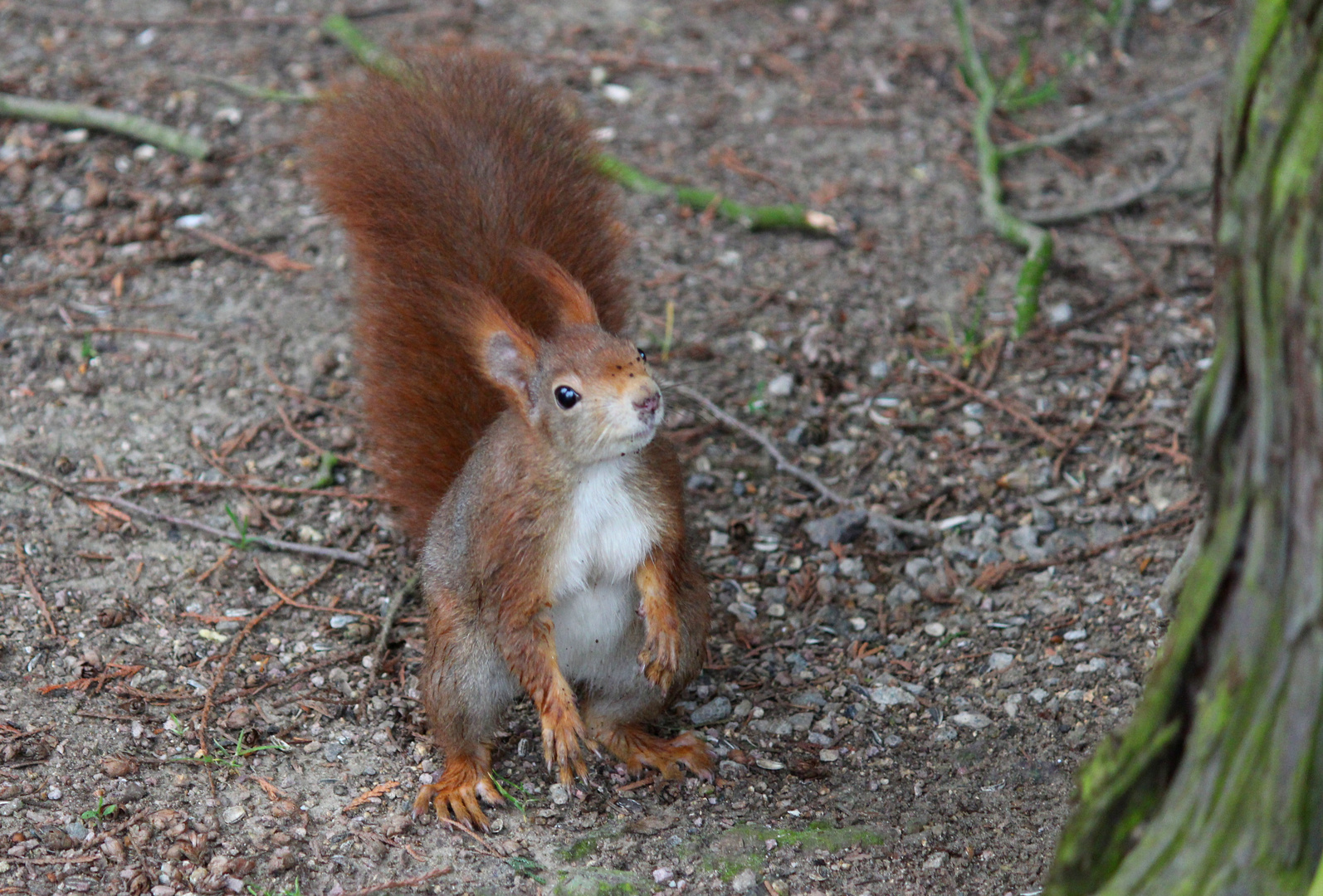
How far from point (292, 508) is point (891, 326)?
1.62 metres

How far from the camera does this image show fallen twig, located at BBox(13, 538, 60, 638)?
2.46 metres

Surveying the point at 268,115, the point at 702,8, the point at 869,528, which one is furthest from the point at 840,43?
the point at 869,528

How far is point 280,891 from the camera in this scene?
2.00 metres

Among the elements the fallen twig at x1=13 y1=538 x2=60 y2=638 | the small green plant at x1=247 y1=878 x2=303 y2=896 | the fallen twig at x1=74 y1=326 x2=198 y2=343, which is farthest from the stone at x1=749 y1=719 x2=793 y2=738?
the fallen twig at x1=74 y1=326 x2=198 y2=343

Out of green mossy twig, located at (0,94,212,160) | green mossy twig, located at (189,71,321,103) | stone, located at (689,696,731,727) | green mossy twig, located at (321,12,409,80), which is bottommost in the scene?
stone, located at (689,696,731,727)

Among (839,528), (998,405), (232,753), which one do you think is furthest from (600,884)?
(998,405)

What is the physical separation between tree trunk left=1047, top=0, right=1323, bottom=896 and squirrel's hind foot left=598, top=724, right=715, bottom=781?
100cm

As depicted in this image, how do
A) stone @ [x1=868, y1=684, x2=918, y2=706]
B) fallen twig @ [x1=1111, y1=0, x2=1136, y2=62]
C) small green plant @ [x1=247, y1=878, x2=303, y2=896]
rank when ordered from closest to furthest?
1. small green plant @ [x1=247, y1=878, x2=303, y2=896]
2. stone @ [x1=868, y1=684, x2=918, y2=706]
3. fallen twig @ [x1=1111, y1=0, x2=1136, y2=62]

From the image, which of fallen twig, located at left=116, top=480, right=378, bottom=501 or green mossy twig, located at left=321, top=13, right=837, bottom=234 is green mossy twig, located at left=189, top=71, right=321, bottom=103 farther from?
fallen twig, located at left=116, top=480, right=378, bottom=501

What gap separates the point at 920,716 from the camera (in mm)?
2480

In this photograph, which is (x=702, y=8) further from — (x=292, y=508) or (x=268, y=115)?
(x=292, y=508)

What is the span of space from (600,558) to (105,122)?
2.57 m

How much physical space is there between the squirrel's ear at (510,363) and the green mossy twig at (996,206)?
1740 millimetres

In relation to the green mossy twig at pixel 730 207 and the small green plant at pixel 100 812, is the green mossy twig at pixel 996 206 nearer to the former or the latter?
the green mossy twig at pixel 730 207
